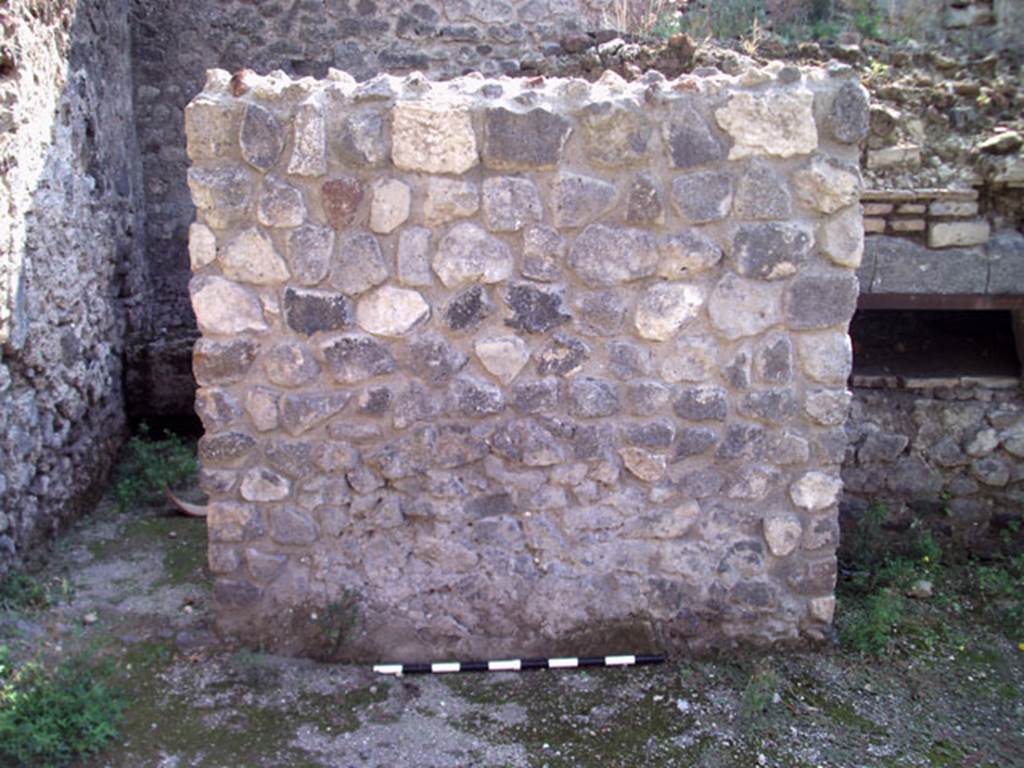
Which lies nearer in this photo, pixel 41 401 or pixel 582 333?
pixel 582 333

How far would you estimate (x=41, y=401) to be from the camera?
171 inches

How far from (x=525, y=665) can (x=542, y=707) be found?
0.24m

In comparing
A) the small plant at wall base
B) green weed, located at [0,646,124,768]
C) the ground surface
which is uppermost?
the small plant at wall base

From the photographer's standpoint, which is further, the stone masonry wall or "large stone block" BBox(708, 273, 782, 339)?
"large stone block" BBox(708, 273, 782, 339)

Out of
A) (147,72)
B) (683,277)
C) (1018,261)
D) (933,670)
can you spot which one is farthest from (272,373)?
(147,72)

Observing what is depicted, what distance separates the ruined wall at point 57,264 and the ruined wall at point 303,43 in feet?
3.39

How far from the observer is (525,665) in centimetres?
352

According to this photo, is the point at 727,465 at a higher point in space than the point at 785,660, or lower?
higher

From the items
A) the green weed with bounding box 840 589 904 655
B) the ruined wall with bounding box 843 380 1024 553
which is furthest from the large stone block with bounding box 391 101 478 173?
the ruined wall with bounding box 843 380 1024 553

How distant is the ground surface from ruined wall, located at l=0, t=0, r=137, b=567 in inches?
30.3

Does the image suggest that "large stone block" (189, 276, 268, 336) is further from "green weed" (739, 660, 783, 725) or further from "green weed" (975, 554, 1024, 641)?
"green weed" (975, 554, 1024, 641)

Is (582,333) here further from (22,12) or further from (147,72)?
(147,72)

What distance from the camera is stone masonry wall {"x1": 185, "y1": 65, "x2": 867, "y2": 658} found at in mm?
3227

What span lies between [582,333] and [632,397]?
0.93 feet
